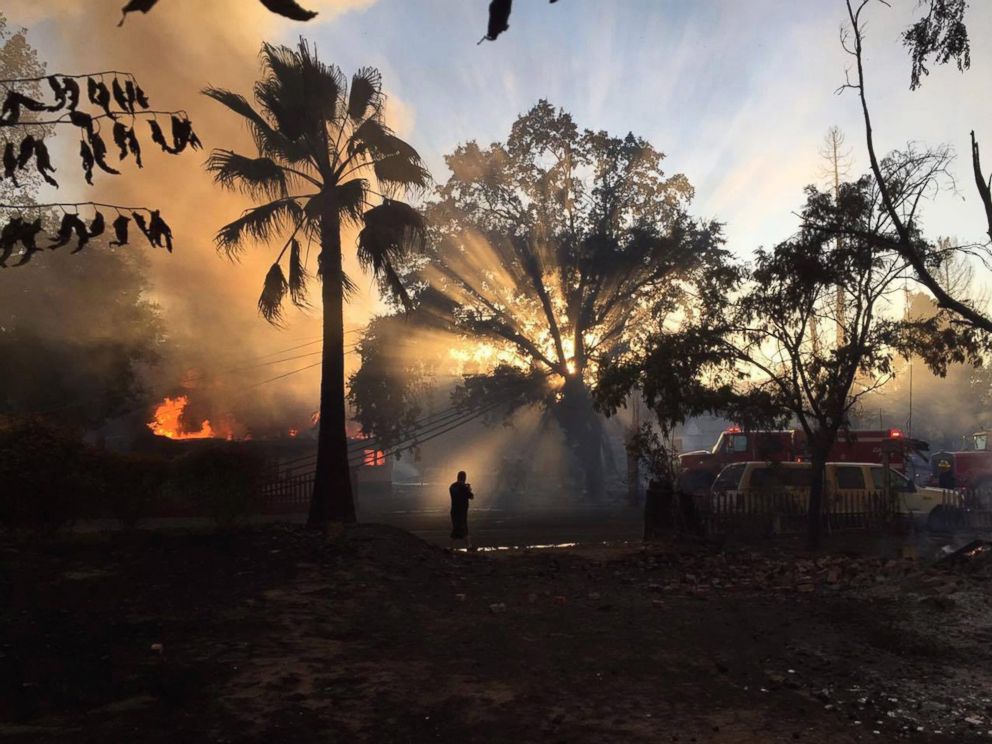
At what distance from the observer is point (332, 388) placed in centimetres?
1741

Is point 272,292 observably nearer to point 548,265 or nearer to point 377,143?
point 377,143

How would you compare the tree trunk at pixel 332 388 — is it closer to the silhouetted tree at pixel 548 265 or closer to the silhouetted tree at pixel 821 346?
the silhouetted tree at pixel 821 346

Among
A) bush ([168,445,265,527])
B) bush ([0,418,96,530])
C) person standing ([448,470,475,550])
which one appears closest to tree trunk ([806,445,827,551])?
person standing ([448,470,475,550])

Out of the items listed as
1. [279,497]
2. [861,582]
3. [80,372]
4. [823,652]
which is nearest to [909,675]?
[823,652]

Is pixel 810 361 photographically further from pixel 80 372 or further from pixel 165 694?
pixel 80 372

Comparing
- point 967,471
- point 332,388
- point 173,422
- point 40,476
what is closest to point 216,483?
point 40,476

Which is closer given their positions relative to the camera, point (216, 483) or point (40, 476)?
point (40, 476)

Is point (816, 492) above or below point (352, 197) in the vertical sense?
below

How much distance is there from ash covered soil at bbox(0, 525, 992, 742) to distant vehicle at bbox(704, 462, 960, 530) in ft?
21.6

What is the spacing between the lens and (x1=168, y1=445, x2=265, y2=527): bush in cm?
1348

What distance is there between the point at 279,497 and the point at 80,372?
50.1ft

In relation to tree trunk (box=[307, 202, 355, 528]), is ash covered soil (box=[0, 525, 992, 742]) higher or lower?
lower

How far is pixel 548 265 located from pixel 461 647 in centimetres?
3288

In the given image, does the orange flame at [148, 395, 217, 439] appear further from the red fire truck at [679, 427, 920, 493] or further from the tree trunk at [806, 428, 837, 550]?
the tree trunk at [806, 428, 837, 550]
